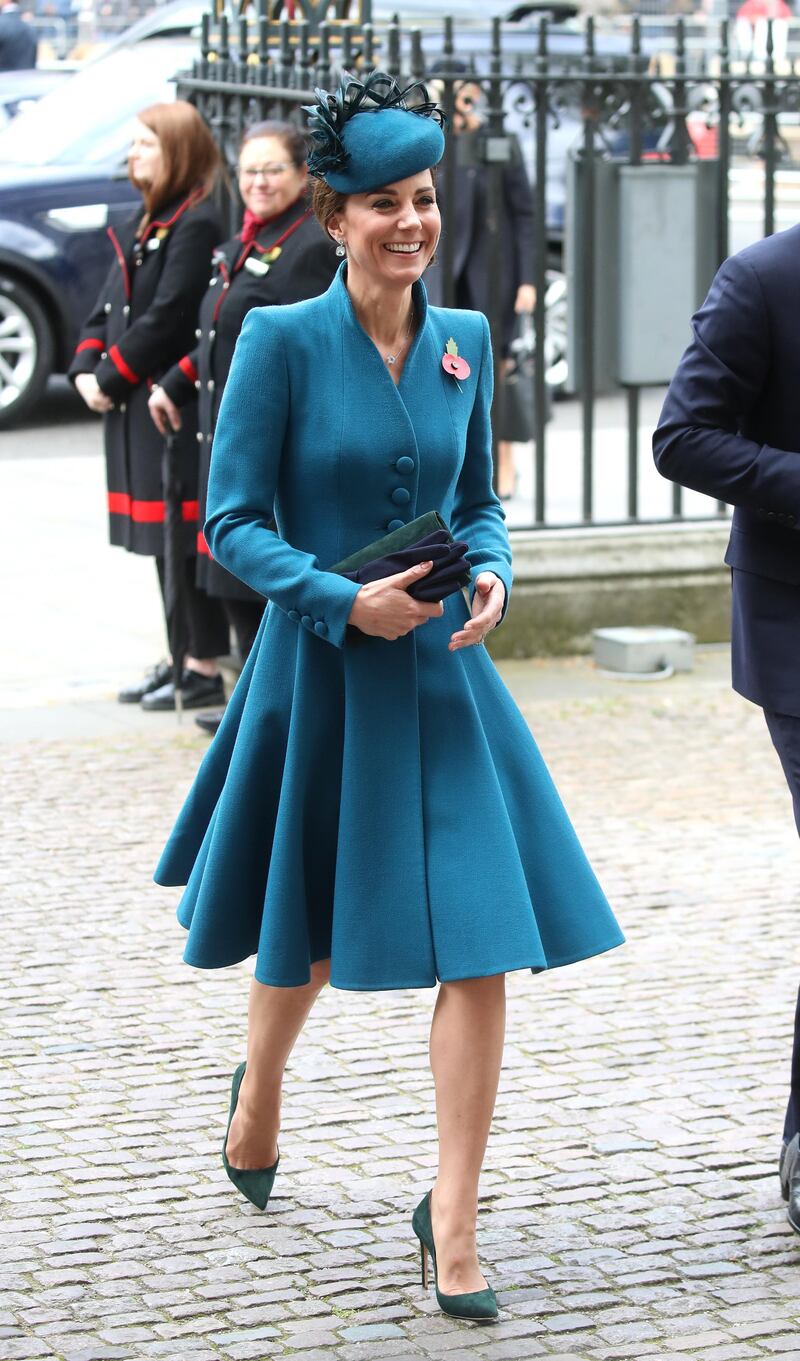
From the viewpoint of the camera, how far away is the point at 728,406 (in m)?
3.99

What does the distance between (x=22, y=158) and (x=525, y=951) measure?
11.4m

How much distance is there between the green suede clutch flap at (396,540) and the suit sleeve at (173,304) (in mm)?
4261

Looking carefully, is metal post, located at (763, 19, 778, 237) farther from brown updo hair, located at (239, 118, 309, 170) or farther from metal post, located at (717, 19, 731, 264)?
brown updo hair, located at (239, 118, 309, 170)

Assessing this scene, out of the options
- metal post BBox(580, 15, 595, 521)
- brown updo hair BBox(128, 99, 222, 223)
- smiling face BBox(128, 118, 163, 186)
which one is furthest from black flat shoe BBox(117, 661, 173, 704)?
metal post BBox(580, 15, 595, 521)

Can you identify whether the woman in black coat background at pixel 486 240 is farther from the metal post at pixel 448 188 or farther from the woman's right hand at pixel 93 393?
the woman's right hand at pixel 93 393

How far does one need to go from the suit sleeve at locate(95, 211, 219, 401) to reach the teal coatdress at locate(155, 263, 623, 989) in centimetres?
402

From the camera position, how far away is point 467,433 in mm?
4023

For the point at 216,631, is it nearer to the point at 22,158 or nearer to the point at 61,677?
the point at 61,677

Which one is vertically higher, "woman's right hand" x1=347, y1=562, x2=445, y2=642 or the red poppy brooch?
the red poppy brooch

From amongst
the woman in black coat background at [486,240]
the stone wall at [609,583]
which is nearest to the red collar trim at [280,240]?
the woman in black coat background at [486,240]

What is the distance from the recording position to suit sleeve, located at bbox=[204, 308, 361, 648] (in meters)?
3.69

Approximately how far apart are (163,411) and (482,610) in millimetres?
4181

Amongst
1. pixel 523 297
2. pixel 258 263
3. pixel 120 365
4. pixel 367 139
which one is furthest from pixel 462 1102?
pixel 523 297

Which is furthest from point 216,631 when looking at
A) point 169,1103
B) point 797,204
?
point 797,204
